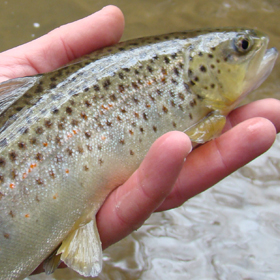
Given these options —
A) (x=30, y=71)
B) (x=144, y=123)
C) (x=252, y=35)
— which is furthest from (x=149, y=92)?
(x=30, y=71)

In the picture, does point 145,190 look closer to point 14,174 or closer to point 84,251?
point 84,251

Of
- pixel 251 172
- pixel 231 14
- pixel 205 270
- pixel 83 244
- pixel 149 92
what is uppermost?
pixel 149 92

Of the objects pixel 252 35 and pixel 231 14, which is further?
pixel 231 14

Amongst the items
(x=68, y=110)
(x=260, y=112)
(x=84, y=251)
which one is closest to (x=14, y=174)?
(x=68, y=110)

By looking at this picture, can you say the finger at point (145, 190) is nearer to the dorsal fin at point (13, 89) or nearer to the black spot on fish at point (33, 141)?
the black spot on fish at point (33, 141)

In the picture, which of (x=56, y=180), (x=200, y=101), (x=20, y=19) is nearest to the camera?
(x=56, y=180)

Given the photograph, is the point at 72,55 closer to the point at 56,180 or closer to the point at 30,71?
the point at 30,71

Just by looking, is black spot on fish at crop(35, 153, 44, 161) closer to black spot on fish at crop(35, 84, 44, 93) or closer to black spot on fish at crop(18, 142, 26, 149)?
black spot on fish at crop(18, 142, 26, 149)
